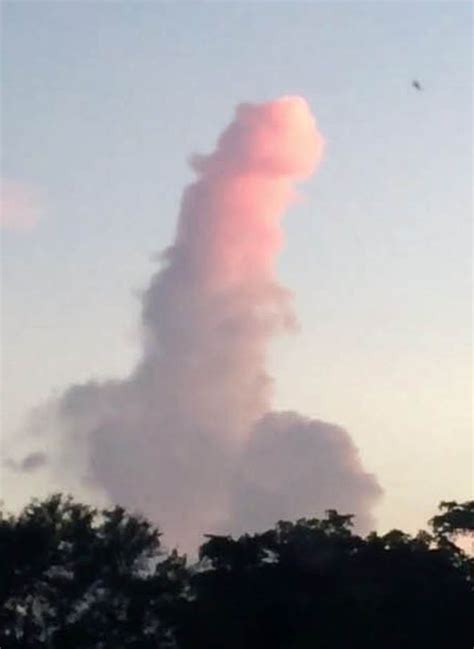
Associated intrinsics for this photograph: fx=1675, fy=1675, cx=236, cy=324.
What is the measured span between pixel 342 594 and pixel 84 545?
63.3 ft

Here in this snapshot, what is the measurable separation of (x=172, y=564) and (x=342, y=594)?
16022mm

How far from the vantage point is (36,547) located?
316 feet

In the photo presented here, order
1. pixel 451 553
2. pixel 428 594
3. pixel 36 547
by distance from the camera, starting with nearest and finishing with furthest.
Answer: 1. pixel 428 594
2. pixel 451 553
3. pixel 36 547

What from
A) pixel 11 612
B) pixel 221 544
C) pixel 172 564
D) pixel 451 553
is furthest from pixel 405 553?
pixel 11 612

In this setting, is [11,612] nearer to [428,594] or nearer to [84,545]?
[84,545]

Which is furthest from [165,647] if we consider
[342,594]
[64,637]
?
[342,594]

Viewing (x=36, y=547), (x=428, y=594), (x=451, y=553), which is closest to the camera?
(x=428, y=594)

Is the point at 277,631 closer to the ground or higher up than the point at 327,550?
closer to the ground

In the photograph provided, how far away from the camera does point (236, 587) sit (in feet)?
287

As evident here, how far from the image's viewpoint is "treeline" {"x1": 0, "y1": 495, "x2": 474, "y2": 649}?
276 ft

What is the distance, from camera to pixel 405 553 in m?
88.3

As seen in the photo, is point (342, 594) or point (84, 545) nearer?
point (342, 594)

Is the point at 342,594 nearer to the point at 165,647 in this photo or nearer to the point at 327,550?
the point at 327,550

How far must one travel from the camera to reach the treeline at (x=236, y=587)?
8406 cm
